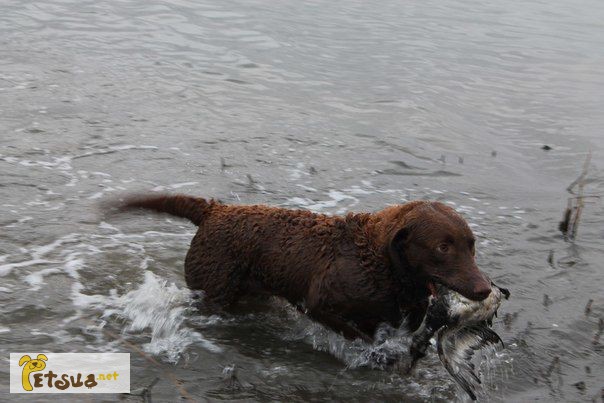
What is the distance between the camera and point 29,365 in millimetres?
5121

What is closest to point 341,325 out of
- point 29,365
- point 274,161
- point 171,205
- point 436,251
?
point 436,251

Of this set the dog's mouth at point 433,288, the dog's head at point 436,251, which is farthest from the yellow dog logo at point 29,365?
the dog's mouth at point 433,288

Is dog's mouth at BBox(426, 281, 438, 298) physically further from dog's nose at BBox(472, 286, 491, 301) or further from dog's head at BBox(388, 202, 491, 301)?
dog's nose at BBox(472, 286, 491, 301)

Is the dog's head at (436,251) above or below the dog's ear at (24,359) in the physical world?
above

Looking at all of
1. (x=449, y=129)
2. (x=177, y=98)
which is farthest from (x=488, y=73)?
(x=177, y=98)

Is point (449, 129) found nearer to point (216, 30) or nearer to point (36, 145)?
point (36, 145)

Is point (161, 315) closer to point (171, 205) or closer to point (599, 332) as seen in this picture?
point (171, 205)

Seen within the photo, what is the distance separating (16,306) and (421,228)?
2.96 meters

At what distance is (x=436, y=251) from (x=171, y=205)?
2072 millimetres

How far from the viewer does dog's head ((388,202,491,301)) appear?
482 centimetres

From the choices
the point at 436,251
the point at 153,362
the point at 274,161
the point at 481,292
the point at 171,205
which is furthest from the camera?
the point at 274,161

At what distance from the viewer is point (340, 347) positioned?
563cm

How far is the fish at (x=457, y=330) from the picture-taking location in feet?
16.1

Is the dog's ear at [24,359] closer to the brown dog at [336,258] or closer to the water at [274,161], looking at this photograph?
the water at [274,161]
